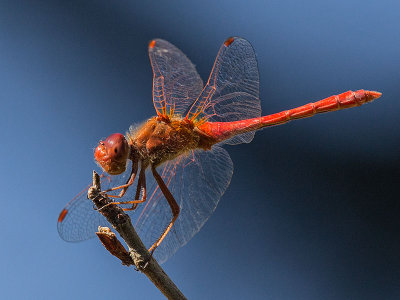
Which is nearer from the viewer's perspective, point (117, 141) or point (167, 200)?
point (117, 141)

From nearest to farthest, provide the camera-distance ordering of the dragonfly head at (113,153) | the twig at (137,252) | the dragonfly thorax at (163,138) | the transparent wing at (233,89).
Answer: the twig at (137,252) → the dragonfly head at (113,153) → the dragonfly thorax at (163,138) → the transparent wing at (233,89)

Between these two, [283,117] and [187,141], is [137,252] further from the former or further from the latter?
[283,117]

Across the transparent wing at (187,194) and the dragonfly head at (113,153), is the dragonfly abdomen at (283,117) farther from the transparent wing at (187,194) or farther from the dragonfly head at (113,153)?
the dragonfly head at (113,153)

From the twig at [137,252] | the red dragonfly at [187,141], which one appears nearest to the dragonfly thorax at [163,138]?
the red dragonfly at [187,141]

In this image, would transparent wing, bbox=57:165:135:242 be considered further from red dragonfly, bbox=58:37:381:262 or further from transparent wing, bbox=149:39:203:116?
transparent wing, bbox=149:39:203:116

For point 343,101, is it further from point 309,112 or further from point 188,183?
point 188,183

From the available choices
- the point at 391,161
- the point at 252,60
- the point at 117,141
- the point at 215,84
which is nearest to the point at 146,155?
the point at 117,141
